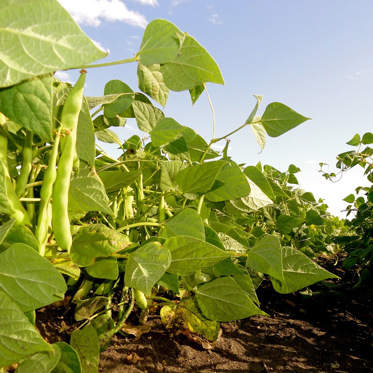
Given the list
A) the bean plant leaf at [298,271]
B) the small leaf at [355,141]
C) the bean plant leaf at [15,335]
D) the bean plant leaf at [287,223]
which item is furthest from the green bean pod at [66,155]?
the small leaf at [355,141]

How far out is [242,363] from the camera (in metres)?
1.28

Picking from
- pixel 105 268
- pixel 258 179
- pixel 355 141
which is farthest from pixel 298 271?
pixel 355 141

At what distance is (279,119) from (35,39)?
2.09ft

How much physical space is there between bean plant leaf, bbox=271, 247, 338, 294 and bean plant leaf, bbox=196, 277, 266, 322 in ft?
0.37

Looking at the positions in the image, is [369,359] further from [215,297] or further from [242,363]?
[215,297]

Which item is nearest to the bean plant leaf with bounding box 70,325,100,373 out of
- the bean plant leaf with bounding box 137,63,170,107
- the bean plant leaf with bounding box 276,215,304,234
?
the bean plant leaf with bounding box 137,63,170,107

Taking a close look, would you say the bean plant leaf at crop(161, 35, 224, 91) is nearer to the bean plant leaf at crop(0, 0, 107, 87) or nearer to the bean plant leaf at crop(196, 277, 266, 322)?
the bean plant leaf at crop(0, 0, 107, 87)

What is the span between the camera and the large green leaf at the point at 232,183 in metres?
0.81

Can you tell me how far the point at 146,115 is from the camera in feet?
2.63

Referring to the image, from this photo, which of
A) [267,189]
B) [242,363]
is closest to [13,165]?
[267,189]

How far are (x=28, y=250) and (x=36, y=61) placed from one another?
8.4 inches

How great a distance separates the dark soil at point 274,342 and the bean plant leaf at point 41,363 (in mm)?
491

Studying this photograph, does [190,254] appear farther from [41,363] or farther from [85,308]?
[85,308]

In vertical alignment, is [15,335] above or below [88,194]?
below
